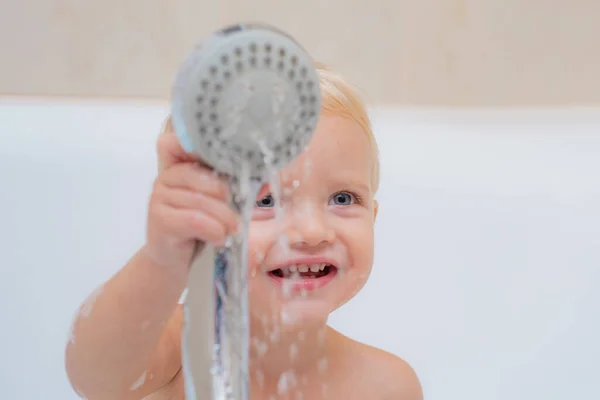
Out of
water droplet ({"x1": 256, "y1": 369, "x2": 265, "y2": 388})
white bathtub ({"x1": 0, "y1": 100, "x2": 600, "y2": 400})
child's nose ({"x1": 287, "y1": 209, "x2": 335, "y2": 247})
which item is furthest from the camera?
white bathtub ({"x1": 0, "y1": 100, "x2": 600, "y2": 400})

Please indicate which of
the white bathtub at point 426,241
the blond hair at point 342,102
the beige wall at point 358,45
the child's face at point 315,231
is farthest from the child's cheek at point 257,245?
the beige wall at point 358,45

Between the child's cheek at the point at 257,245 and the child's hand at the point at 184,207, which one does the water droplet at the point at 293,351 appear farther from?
the child's hand at the point at 184,207

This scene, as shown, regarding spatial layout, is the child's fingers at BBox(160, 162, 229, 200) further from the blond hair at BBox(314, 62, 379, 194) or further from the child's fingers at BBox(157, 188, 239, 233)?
the blond hair at BBox(314, 62, 379, 194)

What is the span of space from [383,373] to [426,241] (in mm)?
390

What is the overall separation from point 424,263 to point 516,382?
220 millimetres

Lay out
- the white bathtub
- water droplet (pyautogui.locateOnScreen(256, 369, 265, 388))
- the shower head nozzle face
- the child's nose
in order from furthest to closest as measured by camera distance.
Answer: the white bathtub < water droplet (pyautogui.locateOnScreen(256, 369, 265, 388)) < the child's nose < the shower head nozzle face

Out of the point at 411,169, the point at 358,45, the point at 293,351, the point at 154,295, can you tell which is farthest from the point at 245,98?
the point at 358,45

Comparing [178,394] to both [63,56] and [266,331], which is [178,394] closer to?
[266,331]

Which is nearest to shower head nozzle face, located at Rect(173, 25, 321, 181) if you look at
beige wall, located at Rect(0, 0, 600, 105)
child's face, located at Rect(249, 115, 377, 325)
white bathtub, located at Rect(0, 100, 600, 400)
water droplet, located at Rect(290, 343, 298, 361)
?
child's face, located at Rect(249, 115, 377, 325)

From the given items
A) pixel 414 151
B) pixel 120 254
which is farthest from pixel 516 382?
pixel 120 254

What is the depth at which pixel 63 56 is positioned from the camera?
4.18ft

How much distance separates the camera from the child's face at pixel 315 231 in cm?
59

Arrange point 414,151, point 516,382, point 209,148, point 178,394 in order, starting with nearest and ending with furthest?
point 209,148 < point 178,394 < point 516,382 < point 414,151

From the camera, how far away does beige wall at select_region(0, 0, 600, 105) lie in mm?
1231
